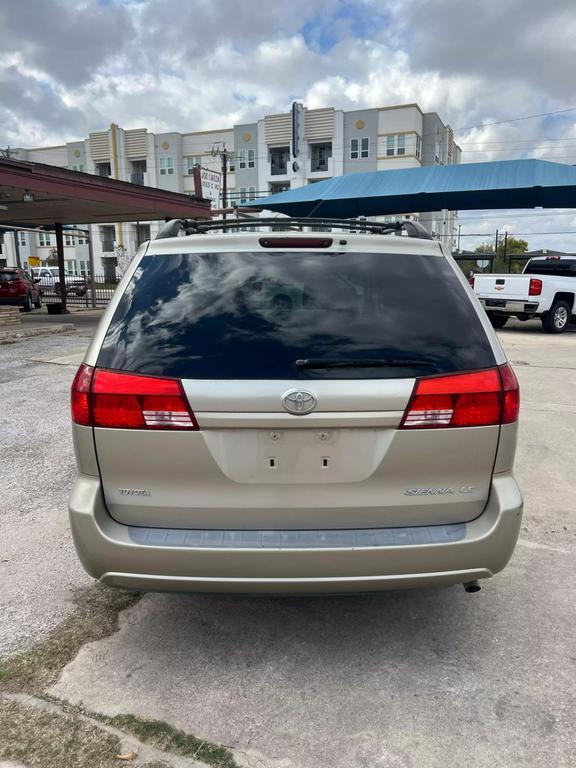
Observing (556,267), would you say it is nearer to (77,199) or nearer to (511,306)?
(511,306)

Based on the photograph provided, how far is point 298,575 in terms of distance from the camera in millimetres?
2188

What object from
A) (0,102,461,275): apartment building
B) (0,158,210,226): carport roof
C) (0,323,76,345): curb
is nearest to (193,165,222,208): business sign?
(0,158,210,226): carport roof

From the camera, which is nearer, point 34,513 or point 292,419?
point 292,419

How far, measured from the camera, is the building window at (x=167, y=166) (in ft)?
223

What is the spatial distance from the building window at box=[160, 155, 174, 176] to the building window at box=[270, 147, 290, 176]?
13375mm

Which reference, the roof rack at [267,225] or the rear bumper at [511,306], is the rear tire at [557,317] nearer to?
the rear bumper at [511,306]

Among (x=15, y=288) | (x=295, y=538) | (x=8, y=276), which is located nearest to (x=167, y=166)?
(x=15, y=288)

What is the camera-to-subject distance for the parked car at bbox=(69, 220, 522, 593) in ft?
7.13

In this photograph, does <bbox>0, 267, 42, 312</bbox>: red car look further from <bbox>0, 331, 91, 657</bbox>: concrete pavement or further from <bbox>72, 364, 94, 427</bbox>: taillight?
<bbox>72, 364, 94, 427</bbox>: taillight

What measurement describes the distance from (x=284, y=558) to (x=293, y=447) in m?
0.43

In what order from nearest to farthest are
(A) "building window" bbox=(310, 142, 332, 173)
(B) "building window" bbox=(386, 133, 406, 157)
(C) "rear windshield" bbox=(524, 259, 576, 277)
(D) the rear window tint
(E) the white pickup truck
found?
(E) the white pickup truck → (C) "rear windshield" bbox=(524, 259, 576, 277) → (D) the rear window tint → (B) "building window" bbox=(386, 133, 406, 157) → (A) "building window" bbox=(310, 142, 332, 173)

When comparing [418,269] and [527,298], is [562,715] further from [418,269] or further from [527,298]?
[527,298]

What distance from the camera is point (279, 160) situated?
6275 cm

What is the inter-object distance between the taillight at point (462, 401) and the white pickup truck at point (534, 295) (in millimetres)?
13101
